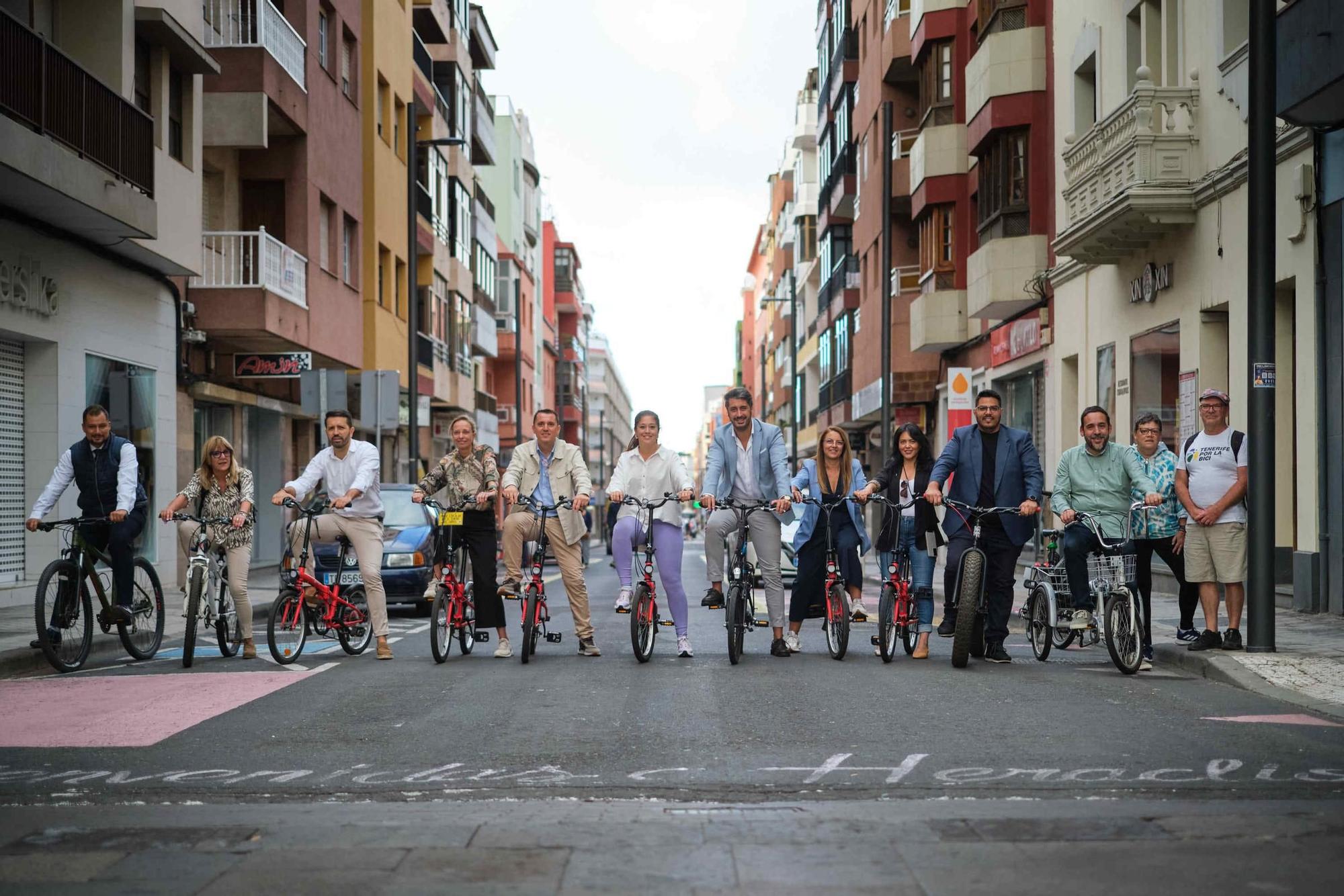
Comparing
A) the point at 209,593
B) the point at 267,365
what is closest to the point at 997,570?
the point at 209,593

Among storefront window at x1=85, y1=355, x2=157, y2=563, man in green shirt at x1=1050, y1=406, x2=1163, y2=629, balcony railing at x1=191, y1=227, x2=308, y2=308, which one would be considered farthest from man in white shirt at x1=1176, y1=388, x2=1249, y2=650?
balcony railing at x1=191, y1=227, x2=308, y2=308

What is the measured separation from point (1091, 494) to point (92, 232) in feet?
41.2

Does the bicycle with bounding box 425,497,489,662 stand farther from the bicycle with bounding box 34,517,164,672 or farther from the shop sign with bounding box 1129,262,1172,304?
the shop sign with bounding box 1129,262,1172,304

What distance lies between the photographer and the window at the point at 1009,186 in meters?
27.0

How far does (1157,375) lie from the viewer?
68.8 ft

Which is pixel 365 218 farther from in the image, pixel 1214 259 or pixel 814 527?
pixel 814 527

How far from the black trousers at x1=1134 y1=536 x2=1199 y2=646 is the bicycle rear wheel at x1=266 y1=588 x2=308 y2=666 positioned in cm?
612

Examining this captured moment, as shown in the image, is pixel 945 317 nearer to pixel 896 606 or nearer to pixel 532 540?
pixel 896 606

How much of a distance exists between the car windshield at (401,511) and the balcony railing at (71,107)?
186 inches

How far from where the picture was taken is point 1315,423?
15266 millimetres

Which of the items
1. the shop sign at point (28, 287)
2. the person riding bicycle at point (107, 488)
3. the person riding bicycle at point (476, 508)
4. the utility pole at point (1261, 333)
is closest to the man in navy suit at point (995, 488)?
the utility pole at point (1261, 333)

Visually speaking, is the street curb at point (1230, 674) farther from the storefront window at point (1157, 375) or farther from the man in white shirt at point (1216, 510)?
the storefront window at point (1157, 375)

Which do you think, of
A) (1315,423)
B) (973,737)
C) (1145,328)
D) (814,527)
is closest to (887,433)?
(1145,328)

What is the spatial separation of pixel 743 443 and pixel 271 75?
1571cm
